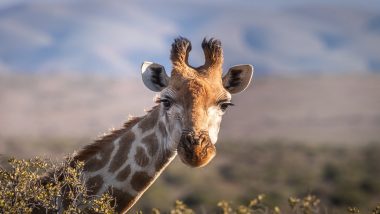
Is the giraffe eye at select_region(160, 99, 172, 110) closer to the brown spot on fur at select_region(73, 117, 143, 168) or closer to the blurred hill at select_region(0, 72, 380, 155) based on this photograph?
the brown spot on fur at select_region(73, 117, 143, 168)

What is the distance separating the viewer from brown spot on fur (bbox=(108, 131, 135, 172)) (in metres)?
9.61

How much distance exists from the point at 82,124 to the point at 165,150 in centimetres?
14162

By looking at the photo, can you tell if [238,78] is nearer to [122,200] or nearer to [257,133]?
[122,200]

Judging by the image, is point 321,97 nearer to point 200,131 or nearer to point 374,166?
point 374,166

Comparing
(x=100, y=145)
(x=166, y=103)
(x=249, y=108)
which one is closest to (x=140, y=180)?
(x=100, y=145)

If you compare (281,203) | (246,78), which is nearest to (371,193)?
(281,203)

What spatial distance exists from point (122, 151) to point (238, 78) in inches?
81.1

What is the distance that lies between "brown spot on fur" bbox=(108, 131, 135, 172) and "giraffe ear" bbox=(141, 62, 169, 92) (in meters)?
0.74

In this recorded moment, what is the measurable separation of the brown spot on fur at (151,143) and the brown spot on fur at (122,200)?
64 centimetres

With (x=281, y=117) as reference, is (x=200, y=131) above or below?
above

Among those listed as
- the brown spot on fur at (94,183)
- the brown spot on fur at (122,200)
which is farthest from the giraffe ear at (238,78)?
the brown spot on fur at (94,183)

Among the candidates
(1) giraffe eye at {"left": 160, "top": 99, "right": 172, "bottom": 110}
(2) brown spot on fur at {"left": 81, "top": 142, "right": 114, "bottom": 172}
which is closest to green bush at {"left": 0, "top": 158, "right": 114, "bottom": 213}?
(2) brown spot on fur at {"left": 81, "top": 142, "right": 114, "bottom": 172}

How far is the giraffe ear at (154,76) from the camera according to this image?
9859 mm

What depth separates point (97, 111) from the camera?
167 metres
